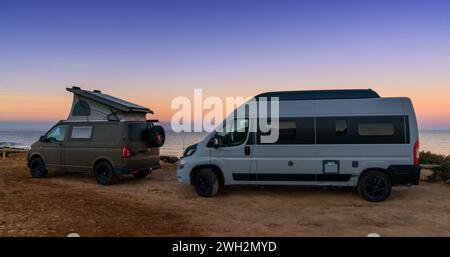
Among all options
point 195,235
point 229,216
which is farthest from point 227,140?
point 195,235

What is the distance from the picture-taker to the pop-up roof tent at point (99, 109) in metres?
12.2

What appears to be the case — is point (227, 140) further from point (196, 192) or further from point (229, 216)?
point (229, 216)

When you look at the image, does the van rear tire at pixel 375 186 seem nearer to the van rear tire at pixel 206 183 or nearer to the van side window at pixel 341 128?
the van side window at pixel 341 128

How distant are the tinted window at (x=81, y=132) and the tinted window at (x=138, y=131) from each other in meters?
1.64

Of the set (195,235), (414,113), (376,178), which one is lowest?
(195,235)

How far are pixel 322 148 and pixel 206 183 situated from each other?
3.33 metres

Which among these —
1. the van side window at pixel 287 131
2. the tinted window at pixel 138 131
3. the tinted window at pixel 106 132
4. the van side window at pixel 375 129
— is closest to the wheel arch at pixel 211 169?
the van side window at pixel 287 131

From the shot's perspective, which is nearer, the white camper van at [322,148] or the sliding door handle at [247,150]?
the white camper van at [322,148]

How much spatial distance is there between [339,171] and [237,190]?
3135 mm

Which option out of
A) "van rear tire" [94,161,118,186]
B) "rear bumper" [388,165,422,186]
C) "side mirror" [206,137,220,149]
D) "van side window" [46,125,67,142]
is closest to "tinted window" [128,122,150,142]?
"van rear tire" [94,161,118,186]

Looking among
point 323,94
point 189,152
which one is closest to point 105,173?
point 189,152

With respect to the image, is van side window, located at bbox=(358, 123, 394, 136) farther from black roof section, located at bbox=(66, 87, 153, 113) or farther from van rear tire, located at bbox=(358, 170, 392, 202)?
black roof section, located at bbox=(66, 87, 153, 113)

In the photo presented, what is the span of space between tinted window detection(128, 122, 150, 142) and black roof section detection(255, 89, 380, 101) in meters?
4.56

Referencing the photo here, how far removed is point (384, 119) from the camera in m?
9.04
